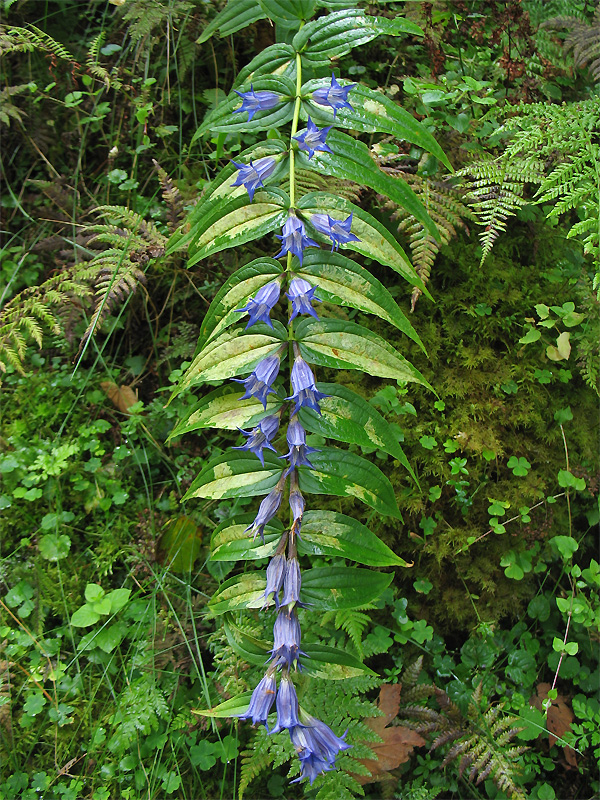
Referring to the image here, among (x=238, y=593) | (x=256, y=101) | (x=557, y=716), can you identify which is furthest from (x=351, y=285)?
(x=557, y=716)

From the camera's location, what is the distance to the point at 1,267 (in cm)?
266

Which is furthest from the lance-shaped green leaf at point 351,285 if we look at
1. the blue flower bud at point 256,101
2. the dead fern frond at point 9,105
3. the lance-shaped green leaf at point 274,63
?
the dead fern frond at point 9,105

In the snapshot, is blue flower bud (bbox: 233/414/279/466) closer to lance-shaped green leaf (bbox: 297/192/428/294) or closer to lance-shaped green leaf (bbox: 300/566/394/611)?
lance-shaped green leaf (bbox: 300/566/394/611)

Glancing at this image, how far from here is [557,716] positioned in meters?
2.12

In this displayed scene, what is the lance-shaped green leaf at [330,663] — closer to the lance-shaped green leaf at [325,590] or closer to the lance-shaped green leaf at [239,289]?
the lance-shaped green leaf at [325,590]

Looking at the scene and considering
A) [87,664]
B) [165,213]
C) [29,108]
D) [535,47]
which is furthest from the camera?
[29,108]

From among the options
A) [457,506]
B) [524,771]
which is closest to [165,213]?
[457,506]

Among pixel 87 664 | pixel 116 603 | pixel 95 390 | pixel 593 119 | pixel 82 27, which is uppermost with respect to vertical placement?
pixel 82 27

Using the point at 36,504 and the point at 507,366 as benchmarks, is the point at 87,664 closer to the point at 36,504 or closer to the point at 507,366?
the point at 36,504

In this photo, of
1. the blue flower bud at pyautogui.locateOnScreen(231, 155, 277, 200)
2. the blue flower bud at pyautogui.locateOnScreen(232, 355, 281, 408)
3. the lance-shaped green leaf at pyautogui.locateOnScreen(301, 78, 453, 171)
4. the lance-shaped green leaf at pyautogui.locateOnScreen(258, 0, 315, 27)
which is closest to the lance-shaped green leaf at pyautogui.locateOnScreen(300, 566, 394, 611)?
the blue flower bud at pyautogui.locateOnScreen(232, 355, 281, 408)

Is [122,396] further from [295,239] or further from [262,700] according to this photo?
[262,700]

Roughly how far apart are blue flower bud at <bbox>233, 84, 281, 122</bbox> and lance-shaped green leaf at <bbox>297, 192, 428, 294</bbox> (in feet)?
0.95

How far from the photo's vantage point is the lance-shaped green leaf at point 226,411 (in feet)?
5.12

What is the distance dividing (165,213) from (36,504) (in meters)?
1.37
